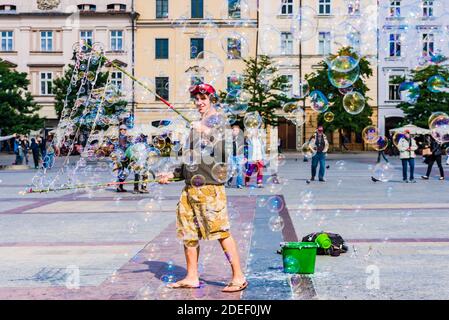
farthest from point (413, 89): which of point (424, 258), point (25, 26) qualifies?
point (25, 26)

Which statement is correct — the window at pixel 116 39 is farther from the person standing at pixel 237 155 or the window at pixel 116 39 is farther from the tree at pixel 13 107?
the person standing at pixel 237 155

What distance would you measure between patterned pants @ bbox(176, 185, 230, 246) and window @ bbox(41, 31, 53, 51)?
47517mm

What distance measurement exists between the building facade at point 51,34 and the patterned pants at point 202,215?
150 ft

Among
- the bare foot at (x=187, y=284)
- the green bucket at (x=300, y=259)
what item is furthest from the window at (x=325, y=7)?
the bare foot at (x=187, y=284)

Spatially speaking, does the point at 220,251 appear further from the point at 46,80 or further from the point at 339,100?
the point at 46,80

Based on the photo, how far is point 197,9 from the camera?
50219mm

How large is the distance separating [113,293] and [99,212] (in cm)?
650

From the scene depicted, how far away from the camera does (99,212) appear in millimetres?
12031

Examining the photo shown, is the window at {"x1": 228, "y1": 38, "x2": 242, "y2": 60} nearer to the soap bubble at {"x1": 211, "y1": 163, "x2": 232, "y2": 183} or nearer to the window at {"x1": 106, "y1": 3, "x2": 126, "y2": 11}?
the soap bubble at {"x1": 211, "y1": 163, "x2": 232, "y2": 183}

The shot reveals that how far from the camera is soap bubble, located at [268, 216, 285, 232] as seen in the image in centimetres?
948

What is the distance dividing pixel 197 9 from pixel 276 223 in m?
41.9

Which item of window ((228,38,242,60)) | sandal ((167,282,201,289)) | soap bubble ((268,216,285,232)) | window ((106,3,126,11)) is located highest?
window ((106,3,126,11))

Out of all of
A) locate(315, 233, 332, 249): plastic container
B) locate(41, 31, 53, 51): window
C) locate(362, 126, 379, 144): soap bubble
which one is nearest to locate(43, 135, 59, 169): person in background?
locate(41, 31, 53, 51): window

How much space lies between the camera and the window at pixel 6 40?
167 ft
